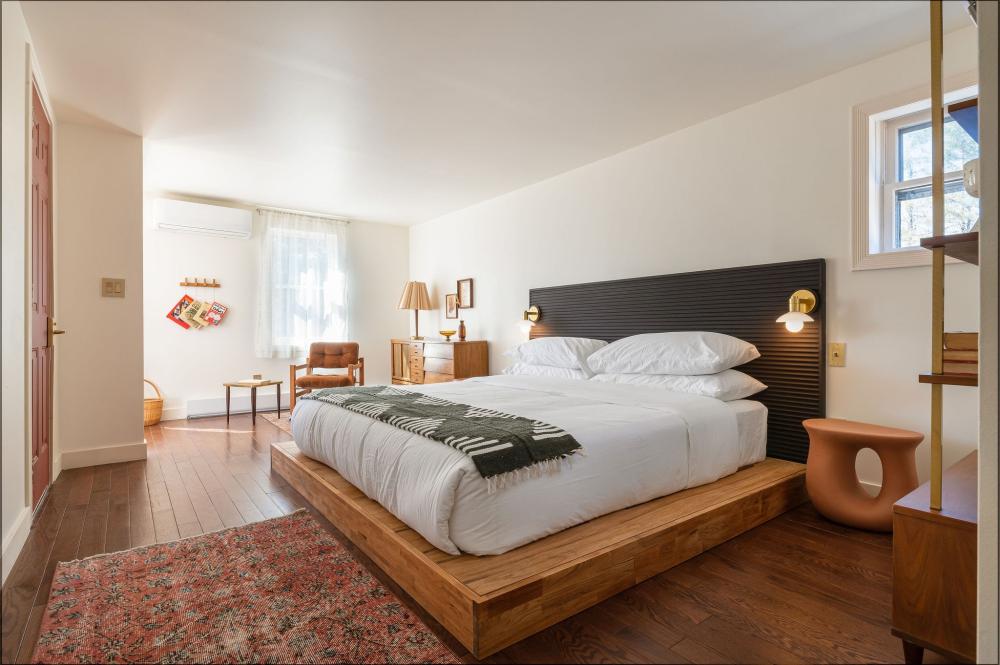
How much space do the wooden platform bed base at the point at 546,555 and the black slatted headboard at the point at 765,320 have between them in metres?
0.49

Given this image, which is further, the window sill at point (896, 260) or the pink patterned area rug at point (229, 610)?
the window sill at point (896, 260)

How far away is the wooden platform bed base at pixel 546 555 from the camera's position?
1464mm

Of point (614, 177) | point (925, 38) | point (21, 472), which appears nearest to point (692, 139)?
point (614, 177)

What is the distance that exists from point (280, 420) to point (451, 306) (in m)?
2.23

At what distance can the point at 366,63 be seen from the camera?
8.24 ft

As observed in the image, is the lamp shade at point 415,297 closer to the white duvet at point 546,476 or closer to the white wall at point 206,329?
the white wall at point 206,329

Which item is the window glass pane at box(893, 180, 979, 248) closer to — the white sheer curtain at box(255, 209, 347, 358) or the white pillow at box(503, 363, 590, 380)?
the white pillow at box(503, 363, 590, 380)

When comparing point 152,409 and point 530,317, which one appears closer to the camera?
point 530,317

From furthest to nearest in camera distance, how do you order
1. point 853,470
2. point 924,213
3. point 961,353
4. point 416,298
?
point 416,298 < point 924,213 < point 853,470 < point 961,353

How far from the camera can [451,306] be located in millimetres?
5906

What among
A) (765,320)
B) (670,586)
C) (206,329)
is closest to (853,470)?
(765,320)

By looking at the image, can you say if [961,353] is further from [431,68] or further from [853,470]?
[431,68]

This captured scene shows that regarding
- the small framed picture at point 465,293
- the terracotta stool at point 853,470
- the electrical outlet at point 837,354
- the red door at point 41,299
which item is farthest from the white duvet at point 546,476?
Answer: the small framed picture at point 465,293

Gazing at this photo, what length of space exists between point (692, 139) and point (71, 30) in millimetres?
3374
